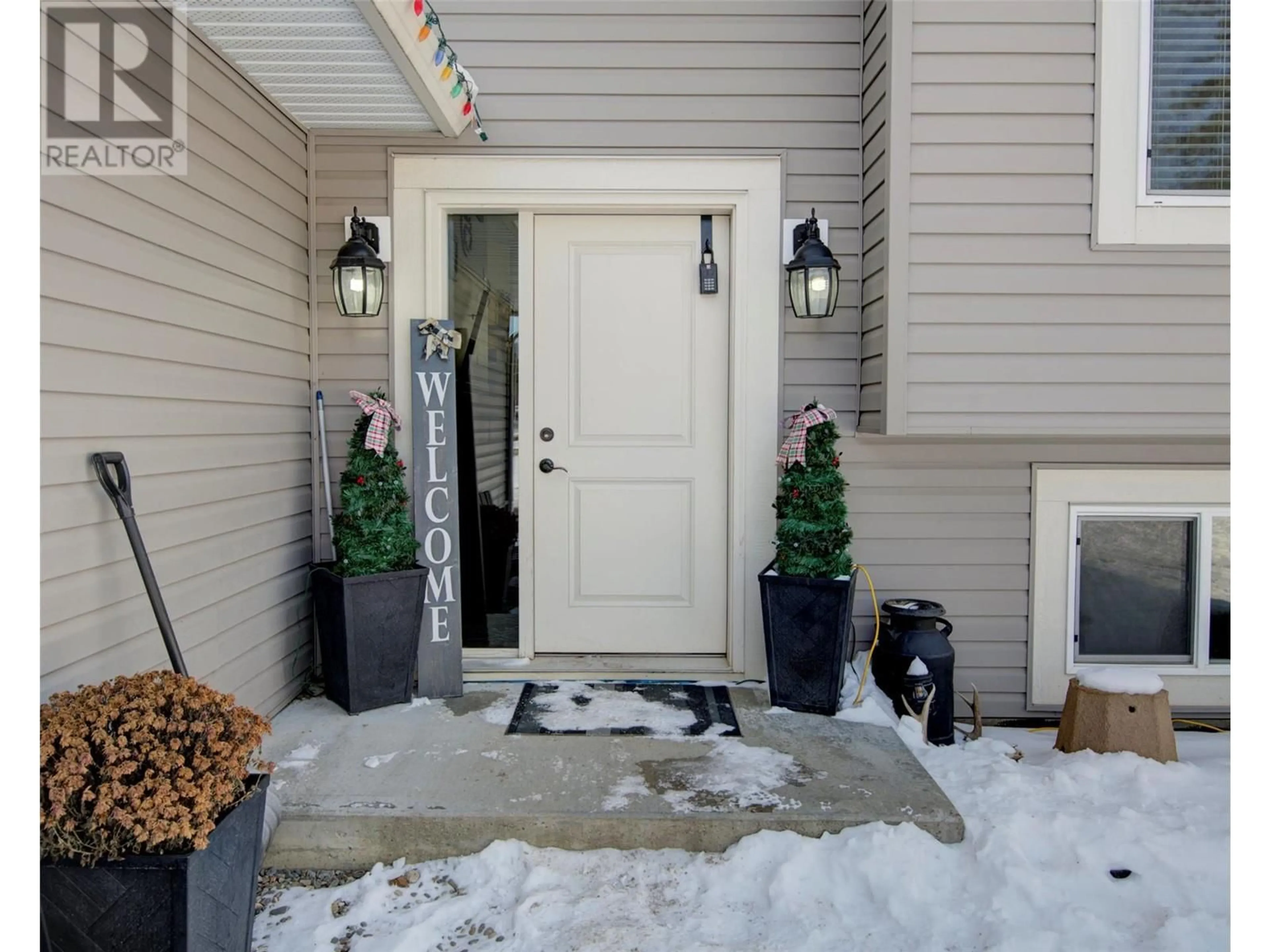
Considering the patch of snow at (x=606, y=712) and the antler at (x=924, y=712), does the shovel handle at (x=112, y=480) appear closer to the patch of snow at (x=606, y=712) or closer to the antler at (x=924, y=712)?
the patch of snow at (x=606, y=712)

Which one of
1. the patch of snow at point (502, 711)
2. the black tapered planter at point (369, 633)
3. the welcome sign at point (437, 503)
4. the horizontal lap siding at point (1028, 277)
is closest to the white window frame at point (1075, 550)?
the horizontal lap siding at point (1028, 277)

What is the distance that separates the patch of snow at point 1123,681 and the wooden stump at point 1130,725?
12 mm

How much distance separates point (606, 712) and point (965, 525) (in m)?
1.65

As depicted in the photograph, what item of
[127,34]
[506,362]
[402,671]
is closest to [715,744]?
[402,671]

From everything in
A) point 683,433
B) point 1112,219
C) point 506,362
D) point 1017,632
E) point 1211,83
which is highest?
point 1211,83

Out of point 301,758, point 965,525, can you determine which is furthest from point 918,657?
point 301,758

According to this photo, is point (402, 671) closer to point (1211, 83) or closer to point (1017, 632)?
point (1017, 632)

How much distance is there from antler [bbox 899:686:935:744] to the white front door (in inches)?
32.9

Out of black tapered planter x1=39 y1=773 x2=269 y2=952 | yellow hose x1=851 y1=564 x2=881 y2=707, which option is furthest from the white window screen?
black tapered planter x1=39 y1=773 x2=269 y2=952

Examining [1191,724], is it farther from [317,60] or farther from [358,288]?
[317,60]

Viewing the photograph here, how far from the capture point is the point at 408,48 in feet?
8.63

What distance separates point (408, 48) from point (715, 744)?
2420 millimetres

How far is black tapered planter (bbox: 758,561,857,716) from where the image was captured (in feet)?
10.3

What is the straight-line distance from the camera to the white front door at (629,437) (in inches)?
146
